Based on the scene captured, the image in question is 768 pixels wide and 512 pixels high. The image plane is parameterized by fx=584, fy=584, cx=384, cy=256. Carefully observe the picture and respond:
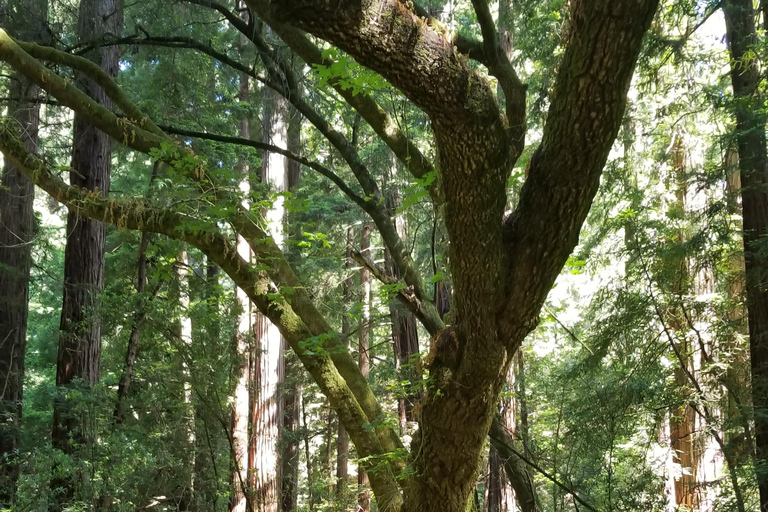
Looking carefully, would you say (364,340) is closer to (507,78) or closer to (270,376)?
(270,376)

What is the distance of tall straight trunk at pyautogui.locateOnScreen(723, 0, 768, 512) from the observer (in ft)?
17.3

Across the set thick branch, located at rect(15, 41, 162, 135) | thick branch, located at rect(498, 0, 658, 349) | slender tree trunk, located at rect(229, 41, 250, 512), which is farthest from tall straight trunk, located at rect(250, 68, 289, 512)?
thick branch, located at rect(498, 0, 658, 349)

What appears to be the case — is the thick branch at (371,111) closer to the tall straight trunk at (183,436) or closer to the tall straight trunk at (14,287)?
the tall straight trunk at (183,436)

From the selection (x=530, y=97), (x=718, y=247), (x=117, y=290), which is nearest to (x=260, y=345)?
(x=117, y=290)

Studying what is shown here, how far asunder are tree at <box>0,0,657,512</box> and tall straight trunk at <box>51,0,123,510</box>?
253 centimetres

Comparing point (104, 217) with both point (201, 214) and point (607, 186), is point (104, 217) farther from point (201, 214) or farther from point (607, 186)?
point (607, 186)

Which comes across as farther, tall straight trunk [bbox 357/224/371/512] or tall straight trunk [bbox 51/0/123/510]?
tall straight trunk [bbox 357/224/371/512]

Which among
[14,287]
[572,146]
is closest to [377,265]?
[572,146]

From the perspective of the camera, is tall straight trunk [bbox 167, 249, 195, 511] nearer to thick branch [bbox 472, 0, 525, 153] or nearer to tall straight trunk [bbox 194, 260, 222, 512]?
tall straight trunk [bbox 194, 260, 222, 512]

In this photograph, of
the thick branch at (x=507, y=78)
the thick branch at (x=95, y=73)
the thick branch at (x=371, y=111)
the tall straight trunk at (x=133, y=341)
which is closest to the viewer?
the thick branch at (x=507, y=78)

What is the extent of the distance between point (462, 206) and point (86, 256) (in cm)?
578

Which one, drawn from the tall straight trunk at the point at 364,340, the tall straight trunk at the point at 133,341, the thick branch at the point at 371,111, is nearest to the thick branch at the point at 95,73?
the thick branch at the point at 371,111

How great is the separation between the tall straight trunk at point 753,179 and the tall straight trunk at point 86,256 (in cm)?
642

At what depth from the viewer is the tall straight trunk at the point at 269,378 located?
25.6ft
